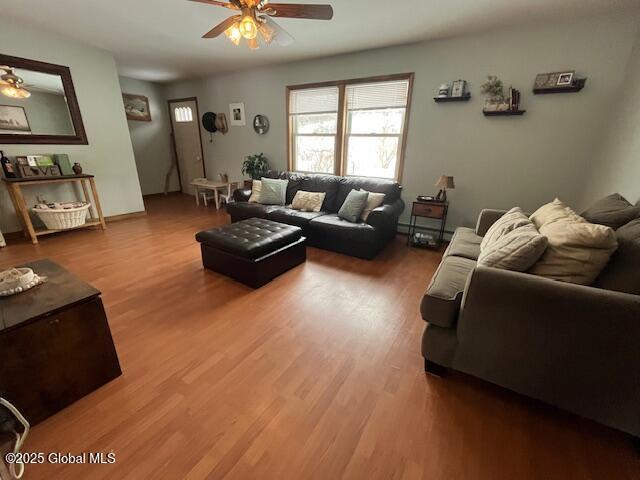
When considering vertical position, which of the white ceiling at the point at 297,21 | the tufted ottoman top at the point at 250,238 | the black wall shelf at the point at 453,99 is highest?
the white ceiling at the point at 297,21

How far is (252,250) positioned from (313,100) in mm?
3082

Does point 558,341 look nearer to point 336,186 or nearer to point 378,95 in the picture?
point 336,186

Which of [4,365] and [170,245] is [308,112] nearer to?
[170,245]

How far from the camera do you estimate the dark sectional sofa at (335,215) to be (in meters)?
3.07

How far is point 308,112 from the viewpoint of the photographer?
4363 millimetres

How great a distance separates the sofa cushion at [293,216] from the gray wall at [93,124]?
→ 9.52 feet

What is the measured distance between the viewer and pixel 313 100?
4258mm

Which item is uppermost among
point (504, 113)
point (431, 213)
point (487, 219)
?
point (504, 113)

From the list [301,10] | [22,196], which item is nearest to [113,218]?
[22,196]

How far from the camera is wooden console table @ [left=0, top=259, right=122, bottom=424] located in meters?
1.11

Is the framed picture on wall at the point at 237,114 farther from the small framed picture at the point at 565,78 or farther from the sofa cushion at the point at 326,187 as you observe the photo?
the small framed picture at the point at 565,78

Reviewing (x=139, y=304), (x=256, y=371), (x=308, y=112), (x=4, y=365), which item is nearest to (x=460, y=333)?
(x=256, y=371)

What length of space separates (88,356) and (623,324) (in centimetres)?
242

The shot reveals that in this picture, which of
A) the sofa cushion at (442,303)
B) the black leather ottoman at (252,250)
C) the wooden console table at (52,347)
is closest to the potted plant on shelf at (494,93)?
the sofa cushion at (442,303)
